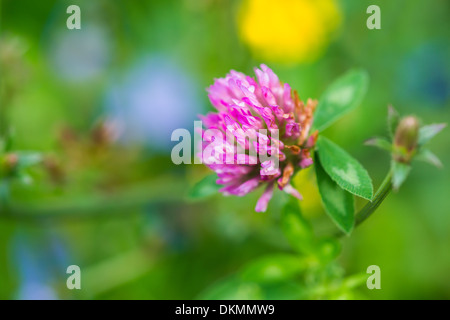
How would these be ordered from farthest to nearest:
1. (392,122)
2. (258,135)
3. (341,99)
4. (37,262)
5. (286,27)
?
(286,27)
(37,262)
(341,99)
(392,122)
(258,135)

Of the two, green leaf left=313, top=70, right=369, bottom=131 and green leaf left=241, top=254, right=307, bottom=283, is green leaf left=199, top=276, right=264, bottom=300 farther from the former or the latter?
green leaf left=313, top=70, right=369, bottom=131

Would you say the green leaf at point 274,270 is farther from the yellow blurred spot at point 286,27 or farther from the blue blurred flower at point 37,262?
the yellow blurred spot at point 286,27

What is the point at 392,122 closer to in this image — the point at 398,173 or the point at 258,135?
the point at 398,173

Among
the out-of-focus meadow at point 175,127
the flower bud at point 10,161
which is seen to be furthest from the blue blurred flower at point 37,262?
the flower bud at point 10,161

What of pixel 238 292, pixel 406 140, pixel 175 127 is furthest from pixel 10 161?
pixel 175 127
